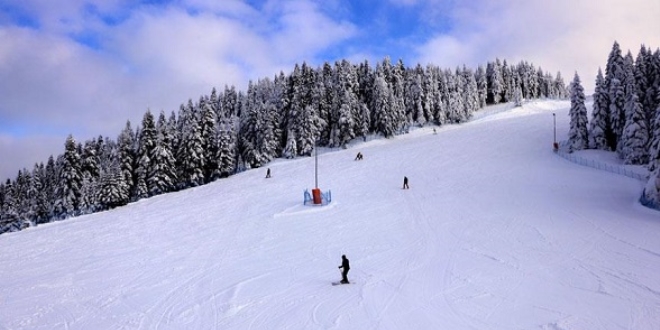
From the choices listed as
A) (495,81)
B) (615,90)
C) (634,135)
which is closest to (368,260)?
(634,135)

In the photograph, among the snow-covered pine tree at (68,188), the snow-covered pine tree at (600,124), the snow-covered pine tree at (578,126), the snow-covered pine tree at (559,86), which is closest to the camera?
the snow-covered pine tree at (600,124)

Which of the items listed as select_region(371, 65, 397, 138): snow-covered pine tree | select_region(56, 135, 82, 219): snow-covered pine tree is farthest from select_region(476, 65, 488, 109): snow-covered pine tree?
select_region(56, 135, 82, 219): snow-covered pine tree

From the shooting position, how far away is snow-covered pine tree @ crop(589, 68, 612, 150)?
45844 millimetres

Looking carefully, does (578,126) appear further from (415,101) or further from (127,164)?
(127,164)

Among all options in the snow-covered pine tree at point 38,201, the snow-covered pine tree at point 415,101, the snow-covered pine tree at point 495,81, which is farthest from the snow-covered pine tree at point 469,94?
the snow-covered pine tree at point 38,201

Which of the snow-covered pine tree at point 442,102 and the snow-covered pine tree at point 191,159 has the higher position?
the snow-covered pine tree at point 442,102

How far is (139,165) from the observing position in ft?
180

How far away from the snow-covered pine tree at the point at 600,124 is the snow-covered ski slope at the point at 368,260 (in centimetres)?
1045

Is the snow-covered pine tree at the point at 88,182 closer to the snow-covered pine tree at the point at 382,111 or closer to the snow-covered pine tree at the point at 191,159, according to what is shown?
the snow-covered pine tree at the point at 191,159

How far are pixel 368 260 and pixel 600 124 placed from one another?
41740mm

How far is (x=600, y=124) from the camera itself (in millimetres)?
45906

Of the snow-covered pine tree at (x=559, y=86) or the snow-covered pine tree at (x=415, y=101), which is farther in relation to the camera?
the snow-covered pine tree at (x=559, y=86)

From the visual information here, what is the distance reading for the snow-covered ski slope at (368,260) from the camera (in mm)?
11859

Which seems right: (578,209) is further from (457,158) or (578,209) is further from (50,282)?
(50,282)
